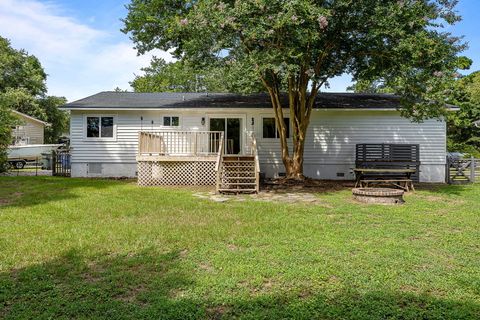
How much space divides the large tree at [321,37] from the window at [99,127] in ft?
13.3

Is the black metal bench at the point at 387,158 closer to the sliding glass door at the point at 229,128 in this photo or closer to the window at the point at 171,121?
the sliding glass door at the point at 229,128

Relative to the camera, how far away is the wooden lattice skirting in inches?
490

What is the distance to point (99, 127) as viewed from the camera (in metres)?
14.8

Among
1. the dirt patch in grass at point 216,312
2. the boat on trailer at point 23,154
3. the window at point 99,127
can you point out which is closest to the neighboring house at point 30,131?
the boat on trailer at point 23,154

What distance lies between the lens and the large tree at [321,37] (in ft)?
28.4

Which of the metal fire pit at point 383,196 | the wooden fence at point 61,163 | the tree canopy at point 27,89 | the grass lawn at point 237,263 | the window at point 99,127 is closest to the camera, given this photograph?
the grass lawn at point 237,263

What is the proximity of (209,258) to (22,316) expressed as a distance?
2.02 meters

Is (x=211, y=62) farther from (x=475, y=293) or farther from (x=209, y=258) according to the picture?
(x=475, y=293)

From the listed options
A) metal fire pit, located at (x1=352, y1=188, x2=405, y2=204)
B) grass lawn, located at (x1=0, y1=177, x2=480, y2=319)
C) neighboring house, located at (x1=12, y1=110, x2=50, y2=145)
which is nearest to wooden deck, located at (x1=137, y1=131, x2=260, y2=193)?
metal fire pit, located at (x1=352, y1=188, x2=405, y2=204)

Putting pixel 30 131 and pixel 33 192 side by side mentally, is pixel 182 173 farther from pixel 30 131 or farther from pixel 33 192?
pixel 30 131

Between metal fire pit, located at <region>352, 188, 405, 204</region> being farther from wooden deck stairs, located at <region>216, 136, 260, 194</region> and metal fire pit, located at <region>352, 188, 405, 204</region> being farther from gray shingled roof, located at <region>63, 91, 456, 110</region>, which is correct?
gray shingled roof, located at <region>63, 91, 456, 110</region>

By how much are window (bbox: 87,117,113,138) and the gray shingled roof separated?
67cm

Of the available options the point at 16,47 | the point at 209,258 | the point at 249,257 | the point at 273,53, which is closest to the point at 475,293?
the point at 249,257

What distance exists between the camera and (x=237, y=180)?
11438 mm
